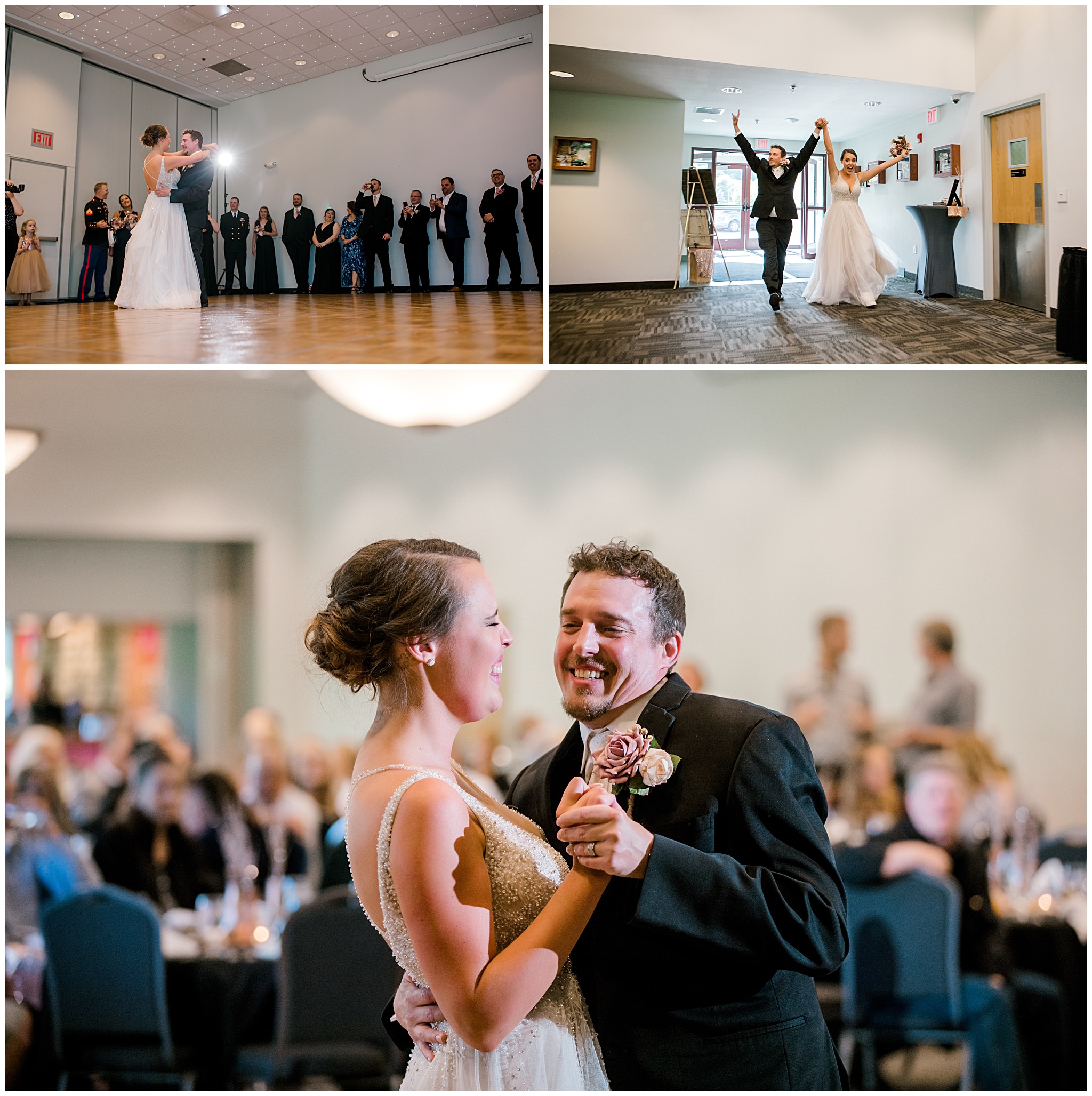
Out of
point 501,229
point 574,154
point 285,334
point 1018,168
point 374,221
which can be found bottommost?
point 285,334

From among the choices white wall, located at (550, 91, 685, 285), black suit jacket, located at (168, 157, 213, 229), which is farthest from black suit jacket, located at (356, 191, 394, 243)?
white wall, located at (550, 91, 685, 285)

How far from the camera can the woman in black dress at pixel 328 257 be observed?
7.02m

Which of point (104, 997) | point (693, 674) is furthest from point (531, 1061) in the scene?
point (104, 997)

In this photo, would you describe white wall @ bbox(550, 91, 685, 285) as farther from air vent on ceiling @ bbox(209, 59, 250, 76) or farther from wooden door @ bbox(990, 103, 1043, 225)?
air vent on ceiling @ bbox(209, 59, 250, 76)

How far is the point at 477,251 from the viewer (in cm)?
677

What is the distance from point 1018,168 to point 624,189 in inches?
67.6

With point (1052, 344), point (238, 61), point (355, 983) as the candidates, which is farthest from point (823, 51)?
point (238, 61)

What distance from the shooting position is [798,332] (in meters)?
3.61

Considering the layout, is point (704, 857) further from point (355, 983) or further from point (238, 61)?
point (238, 61)

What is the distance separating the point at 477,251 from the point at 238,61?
6.59 feet

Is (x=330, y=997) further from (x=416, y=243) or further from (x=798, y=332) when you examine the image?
(x=416, y=243)

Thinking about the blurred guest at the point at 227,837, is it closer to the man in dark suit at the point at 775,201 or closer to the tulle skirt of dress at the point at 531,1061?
the tulle skirt of dress at the point at 531,1061

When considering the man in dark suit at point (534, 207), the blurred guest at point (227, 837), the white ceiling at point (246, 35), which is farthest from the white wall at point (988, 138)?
the blurred guest at point (227, 837)

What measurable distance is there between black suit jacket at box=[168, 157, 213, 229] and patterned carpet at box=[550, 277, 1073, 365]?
2916 mm
